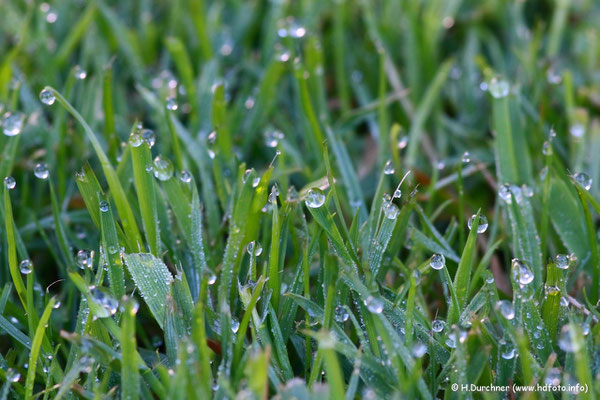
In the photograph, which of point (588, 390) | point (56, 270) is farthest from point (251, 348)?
point (56, 270)

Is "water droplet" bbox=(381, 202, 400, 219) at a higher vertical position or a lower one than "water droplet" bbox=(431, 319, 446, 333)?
higher

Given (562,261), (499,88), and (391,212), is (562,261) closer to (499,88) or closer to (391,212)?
(391,212)

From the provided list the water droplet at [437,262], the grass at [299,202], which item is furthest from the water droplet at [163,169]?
the water droplet at [437,262]

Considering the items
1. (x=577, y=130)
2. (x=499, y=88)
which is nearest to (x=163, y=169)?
(x=499, y=88)

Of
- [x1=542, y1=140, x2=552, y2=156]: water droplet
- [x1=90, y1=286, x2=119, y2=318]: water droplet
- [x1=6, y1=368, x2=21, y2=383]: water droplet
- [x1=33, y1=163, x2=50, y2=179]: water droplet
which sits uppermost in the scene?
[x1=33, y1=163, x2=50, y2=179]: water droplet

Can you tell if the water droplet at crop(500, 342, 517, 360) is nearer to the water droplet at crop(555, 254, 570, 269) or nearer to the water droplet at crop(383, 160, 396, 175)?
the water droplet at crop(555, 254, 570, 269)

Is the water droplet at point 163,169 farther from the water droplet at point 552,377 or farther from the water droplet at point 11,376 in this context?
the water droplet at point 552,377

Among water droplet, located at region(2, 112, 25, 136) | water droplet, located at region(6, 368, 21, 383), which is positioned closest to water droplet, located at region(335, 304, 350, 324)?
water droplet, located at region(6, 368, 21, 383)
